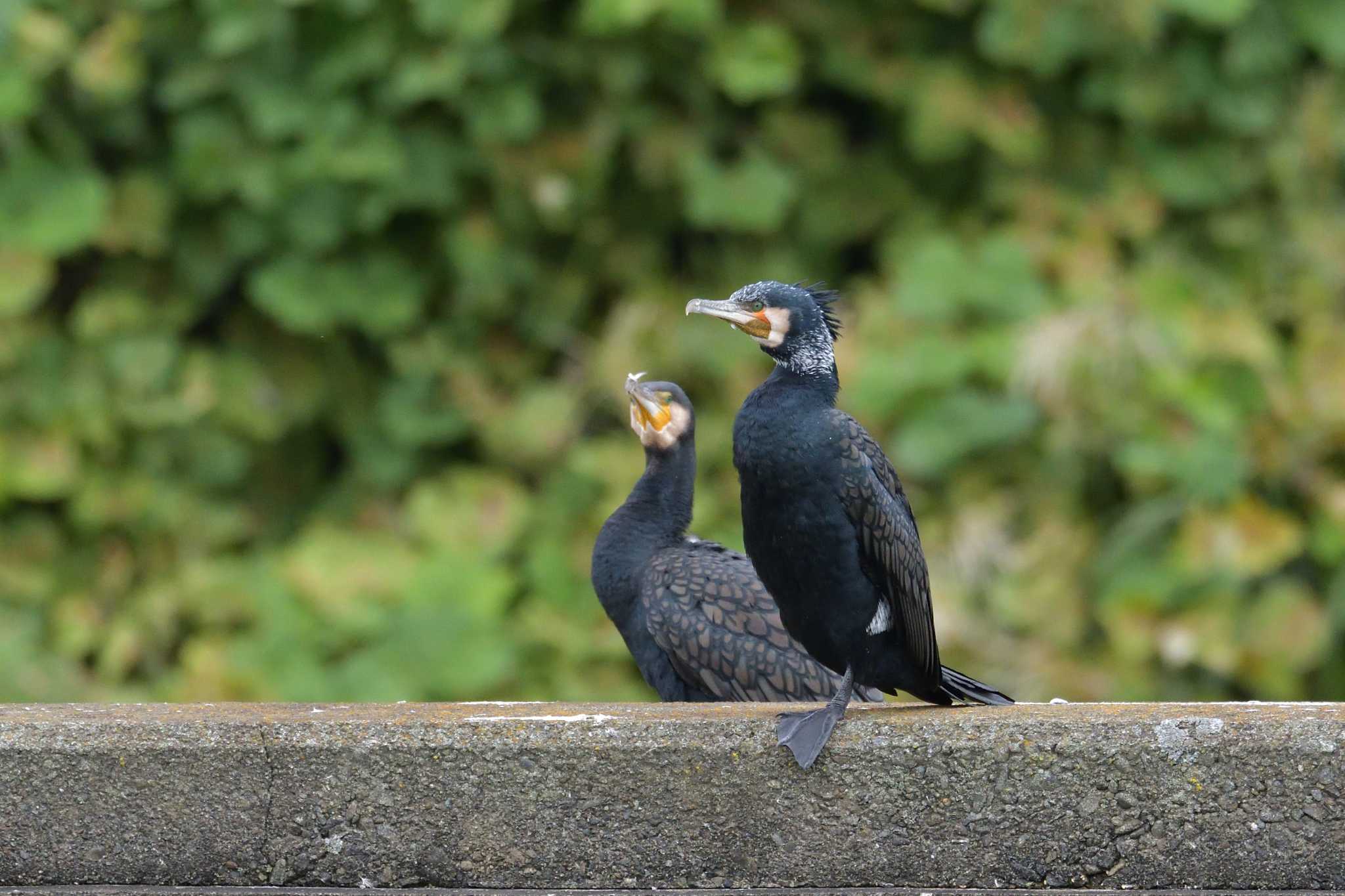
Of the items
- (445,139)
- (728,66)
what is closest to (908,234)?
(728,66)

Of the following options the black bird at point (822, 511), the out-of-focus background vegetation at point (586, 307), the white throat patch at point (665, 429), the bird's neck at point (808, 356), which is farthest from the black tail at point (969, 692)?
the out-of-focus background vegetation at point (586, 307)

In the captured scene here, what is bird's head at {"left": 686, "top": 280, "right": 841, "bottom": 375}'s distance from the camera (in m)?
3.14

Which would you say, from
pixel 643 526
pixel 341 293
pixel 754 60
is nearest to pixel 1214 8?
pixel 754 60

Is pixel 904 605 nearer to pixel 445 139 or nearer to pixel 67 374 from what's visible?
pixel 445 139

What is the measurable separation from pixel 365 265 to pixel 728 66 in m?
1.61

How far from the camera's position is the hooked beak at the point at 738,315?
3.12m

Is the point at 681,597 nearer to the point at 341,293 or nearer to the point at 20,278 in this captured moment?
the point at 341,293

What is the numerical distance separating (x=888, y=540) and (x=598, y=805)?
83cm

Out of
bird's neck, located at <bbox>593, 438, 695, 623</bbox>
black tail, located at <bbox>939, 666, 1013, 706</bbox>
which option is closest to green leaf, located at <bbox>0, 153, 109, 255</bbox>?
bird's neck, located at <bbox>593, 438, 695, 623</bbox>

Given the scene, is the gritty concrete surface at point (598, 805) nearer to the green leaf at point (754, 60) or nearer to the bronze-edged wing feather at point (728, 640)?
the bronze-edged wing feather at point (728, 640)

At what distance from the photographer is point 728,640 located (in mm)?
4305

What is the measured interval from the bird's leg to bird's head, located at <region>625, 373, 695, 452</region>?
1.99m

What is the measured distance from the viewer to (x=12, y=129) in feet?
21.9

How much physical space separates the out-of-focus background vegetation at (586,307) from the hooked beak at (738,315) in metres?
2.96
